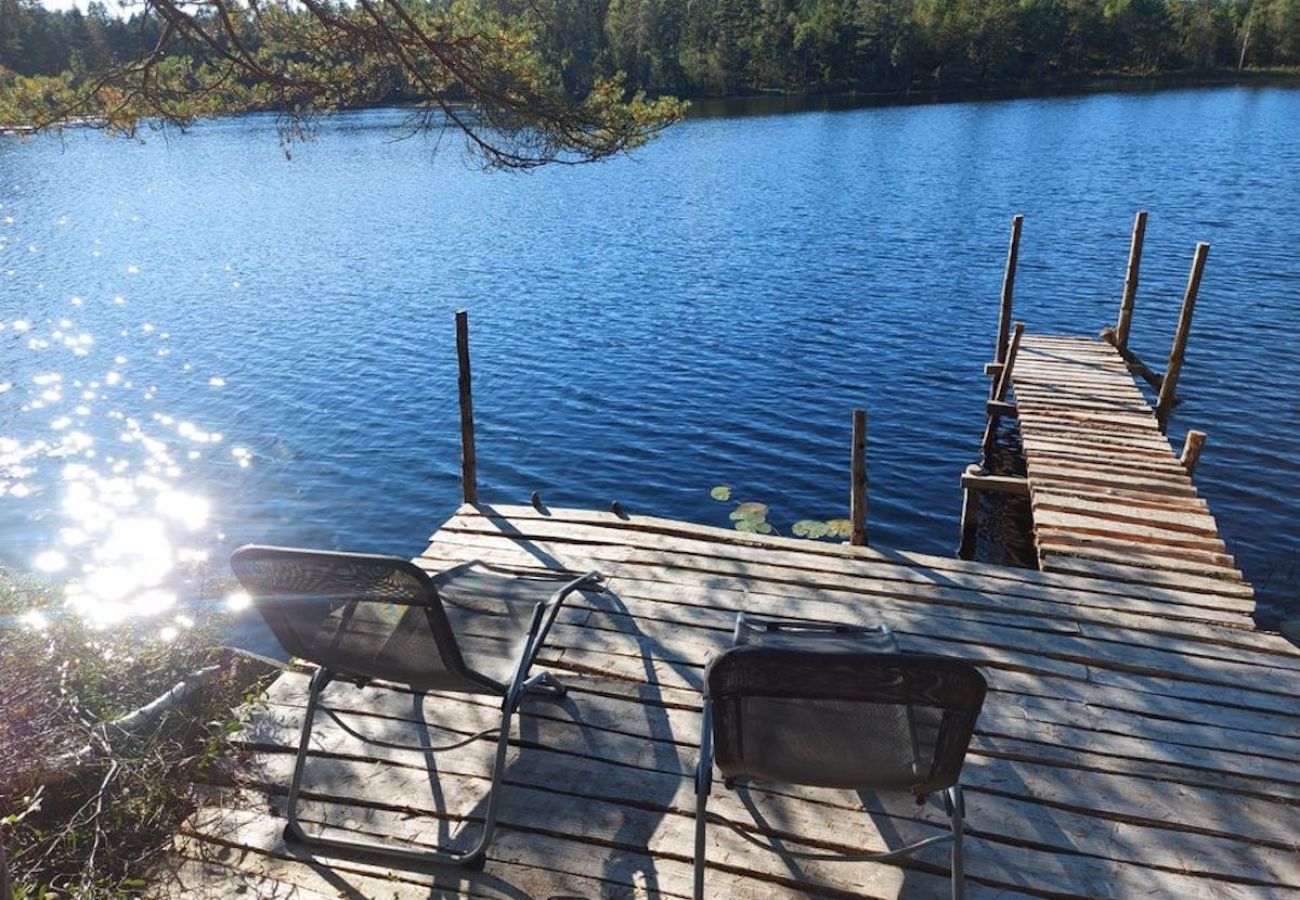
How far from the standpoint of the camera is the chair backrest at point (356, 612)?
321 centimetres

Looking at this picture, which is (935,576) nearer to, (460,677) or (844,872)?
(844,872)

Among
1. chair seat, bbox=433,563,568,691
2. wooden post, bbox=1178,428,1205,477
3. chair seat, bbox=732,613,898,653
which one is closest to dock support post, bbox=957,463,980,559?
wooden post, bbox=1178,428,1205,477

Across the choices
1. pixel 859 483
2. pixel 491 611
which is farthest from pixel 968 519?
pixel 491 611

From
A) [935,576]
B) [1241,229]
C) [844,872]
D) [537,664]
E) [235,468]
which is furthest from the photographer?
[1241,229]

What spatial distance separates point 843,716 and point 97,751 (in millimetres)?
3332

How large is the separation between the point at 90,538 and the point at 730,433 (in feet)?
29.1

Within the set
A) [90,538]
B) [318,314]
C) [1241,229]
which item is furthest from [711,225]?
[90,538]

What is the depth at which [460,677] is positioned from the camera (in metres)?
3.42

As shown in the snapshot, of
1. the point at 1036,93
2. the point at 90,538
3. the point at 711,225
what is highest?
the point at 1036,93

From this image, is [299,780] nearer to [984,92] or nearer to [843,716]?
[843,716]

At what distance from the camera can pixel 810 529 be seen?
34.4 feet

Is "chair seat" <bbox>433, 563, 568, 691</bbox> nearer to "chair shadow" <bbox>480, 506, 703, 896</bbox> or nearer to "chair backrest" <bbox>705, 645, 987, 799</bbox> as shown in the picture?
"chair shadow" <bbox>480, 506, 703, 896</bbox>

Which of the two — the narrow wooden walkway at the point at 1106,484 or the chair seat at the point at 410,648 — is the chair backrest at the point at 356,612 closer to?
the chair seat at the point at 410,648

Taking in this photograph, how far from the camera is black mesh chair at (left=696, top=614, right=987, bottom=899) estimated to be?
8.59ft
